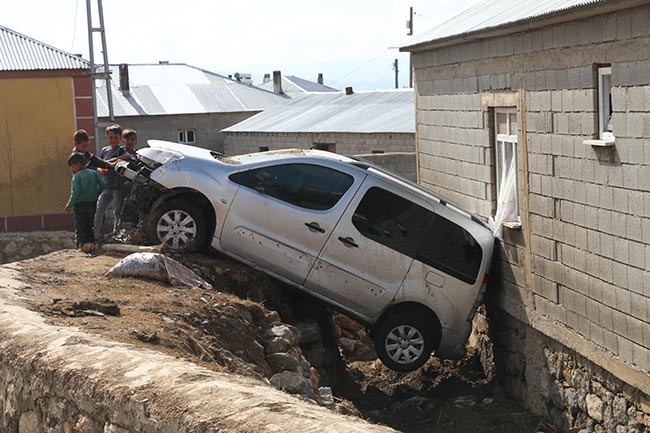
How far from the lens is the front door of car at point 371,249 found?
11945 mm

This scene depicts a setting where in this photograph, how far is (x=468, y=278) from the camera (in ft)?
40.6

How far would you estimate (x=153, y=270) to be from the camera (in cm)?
1096

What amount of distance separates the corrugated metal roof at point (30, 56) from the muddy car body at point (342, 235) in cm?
1480

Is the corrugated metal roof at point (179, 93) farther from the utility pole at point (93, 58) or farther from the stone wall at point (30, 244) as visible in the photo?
the stone wall at point (30, 244)

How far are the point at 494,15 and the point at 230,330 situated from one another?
18.3 feet

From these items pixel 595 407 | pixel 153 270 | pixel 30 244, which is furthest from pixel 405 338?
pixel 30 244

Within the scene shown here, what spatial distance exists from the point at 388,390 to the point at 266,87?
51.2 m

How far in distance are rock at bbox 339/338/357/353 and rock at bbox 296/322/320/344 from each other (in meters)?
1.58

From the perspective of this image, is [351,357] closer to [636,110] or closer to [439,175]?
[439,175]

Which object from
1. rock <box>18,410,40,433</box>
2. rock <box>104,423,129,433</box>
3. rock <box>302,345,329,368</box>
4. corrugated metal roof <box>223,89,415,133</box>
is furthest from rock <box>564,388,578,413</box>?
corrugated metal roof <box>223,89,415,133</box>

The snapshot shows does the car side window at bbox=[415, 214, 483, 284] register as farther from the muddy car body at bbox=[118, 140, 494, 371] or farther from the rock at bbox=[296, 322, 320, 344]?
the rock at bbox=[296, 322, 320, 344]

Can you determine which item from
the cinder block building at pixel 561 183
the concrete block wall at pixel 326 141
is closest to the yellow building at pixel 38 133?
the concrete block wall at pixel 326 141

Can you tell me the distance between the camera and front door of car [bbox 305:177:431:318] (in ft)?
39.2

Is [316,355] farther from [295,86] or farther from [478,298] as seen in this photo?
[295,86]
